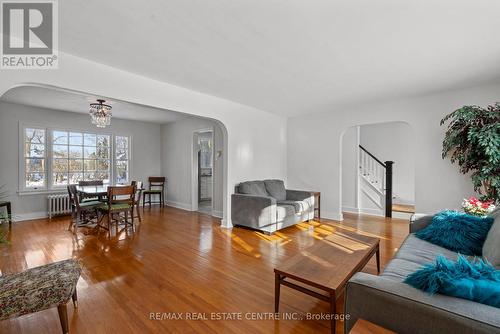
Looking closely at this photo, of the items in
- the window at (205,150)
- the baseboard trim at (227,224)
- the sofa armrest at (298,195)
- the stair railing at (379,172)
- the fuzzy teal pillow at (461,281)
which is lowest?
the baseboard trim at (227,224)

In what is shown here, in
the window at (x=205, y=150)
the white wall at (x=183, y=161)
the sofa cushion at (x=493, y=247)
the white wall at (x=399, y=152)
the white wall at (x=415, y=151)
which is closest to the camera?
the sofa cushion at (x=493, y=247)

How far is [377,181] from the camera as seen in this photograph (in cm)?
591

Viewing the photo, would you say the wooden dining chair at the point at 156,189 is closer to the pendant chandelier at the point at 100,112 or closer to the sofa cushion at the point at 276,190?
the pendant chandelier at the point at 100,112

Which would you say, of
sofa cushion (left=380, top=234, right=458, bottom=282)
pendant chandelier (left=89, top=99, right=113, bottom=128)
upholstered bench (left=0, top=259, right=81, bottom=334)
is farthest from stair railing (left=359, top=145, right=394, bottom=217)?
pendant chandelier (left=89, top=99, right=113, bottom=128)

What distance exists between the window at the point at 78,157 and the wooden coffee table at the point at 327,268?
6039mm

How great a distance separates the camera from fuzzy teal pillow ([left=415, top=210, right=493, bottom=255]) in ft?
6.66

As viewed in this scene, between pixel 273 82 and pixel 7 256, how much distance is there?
4296mm

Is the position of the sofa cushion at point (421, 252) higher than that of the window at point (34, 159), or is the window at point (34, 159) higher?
the window at point (34, 159)

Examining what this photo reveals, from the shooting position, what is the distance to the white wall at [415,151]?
3.84 metres

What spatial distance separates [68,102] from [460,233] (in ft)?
21.4

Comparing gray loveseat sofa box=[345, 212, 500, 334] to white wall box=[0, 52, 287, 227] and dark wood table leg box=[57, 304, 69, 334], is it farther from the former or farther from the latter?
white wall box=[0, 52, 287, 227]

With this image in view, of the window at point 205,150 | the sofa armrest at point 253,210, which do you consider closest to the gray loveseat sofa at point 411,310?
the sofa armrest at point 253,210

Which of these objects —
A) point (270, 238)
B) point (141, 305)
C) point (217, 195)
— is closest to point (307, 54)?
point (270, 238)

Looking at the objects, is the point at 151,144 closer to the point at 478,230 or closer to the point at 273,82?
the point at 273,82
